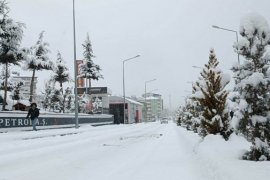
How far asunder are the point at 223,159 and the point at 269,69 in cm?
237

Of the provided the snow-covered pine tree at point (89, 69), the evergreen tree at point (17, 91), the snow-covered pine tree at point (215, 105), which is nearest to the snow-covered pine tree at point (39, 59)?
the evergreen tree at point (17, 91)

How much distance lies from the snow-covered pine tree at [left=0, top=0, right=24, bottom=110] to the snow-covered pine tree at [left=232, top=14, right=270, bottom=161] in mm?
28946

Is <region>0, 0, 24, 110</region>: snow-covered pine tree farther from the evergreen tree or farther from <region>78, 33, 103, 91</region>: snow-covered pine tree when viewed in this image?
<region>78, 33, 103, 91</region>: snow-covered pine tree

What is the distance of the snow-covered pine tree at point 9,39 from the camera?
3559cm

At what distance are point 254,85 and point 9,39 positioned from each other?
101 ft

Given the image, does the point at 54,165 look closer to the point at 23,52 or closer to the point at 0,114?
the point at 0,114

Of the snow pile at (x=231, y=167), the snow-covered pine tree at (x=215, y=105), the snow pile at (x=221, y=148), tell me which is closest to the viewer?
the snow pile at (x=231, y=167)

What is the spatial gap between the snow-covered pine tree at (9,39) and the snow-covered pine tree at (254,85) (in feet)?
95.0

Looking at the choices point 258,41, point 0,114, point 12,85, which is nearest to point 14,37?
point 0,114

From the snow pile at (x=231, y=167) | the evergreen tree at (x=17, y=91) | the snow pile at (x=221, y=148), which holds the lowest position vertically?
the snow pile at (x=231, y=167)

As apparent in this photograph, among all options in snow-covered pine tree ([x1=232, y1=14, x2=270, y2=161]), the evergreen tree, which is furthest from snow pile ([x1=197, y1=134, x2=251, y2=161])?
the evergreen tree

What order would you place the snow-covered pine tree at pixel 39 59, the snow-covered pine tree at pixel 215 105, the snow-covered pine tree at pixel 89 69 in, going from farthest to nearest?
the snow-covered pine tree at pixel 89 69, the snow-covered pine tree at pixel 39 59, the snow-covered pine tree at pixel 215 105

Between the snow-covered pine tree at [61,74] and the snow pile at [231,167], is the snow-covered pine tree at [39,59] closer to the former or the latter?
the snow-covered pine tree at [61,74]

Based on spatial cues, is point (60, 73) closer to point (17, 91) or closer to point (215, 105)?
point (17, 91)
